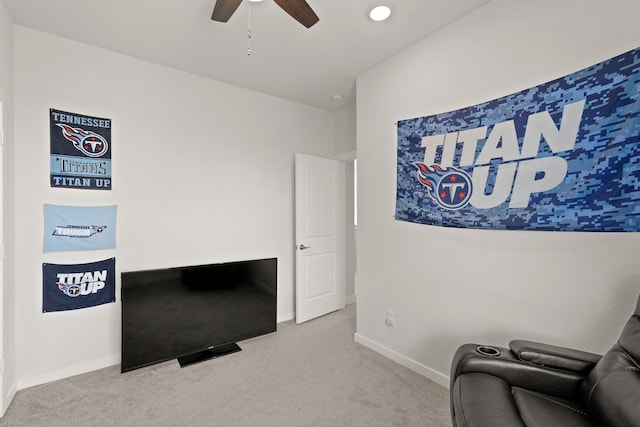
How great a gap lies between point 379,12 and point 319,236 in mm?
2510

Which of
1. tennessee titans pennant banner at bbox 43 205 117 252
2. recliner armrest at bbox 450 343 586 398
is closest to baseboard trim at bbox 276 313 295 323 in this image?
tennessee titans pennant banner at bbox 43 205 117 252

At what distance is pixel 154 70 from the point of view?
2.90 meters

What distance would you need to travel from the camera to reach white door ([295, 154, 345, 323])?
3.67 meters

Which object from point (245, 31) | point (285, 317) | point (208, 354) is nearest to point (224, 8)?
point (245, 31)

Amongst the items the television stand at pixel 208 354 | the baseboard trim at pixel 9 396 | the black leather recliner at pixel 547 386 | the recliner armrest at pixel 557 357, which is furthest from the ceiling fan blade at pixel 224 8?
the baseboard trim at pixel 9 396

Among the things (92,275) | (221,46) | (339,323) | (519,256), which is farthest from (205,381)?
(221,46)

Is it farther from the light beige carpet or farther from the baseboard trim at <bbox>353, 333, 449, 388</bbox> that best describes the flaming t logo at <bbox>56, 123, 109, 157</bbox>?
the baseboard trim at <bbox>353, 333, 449, 388</bbox>

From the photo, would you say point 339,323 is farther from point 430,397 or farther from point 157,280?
point 157,280

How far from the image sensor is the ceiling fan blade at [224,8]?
64.3 inches

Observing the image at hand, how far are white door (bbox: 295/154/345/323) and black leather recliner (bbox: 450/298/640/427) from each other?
2242mm

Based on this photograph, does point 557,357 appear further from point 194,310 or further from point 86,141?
point 86,141

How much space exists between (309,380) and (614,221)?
2.28 metres

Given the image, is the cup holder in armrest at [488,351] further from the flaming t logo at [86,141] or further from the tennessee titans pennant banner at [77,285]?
the flaming t logo at [86,141]

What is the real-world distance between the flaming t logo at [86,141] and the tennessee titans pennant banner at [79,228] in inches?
19.3
